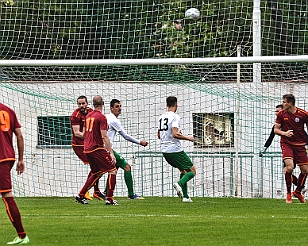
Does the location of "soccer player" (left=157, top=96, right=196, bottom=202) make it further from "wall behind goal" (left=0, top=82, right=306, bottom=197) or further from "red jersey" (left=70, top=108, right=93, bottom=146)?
"wall behind goal" (left=0, top=82, right=306, bottom=197)

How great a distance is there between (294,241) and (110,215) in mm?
3815

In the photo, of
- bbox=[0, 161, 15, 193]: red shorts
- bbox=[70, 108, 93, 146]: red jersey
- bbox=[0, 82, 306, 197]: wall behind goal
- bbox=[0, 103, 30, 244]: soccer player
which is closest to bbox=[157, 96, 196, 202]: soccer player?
bbox=[70, 108, 93, 146]: red jersey

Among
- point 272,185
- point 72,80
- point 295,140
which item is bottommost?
point 272,185

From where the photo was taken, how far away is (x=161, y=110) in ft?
65.2

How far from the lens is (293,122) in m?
14.9

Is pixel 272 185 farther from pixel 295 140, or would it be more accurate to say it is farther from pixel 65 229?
pixel 65 229

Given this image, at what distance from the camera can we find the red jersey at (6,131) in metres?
8.93

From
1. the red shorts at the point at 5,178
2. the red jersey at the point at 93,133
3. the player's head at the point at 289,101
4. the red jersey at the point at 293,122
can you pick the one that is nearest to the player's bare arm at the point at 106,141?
the red jersey at the point at 93,133

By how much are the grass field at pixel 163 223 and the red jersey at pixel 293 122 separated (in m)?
1.18

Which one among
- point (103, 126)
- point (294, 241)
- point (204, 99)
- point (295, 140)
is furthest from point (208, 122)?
point (294, 241)

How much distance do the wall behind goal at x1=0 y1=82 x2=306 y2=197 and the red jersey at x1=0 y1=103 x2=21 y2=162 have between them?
9.08m

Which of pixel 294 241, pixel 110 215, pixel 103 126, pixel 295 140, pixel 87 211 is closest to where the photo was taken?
pixel 294 241

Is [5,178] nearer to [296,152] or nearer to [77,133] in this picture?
[77,133]

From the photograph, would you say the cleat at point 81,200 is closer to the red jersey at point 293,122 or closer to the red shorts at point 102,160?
the red shorts at point 102,160
